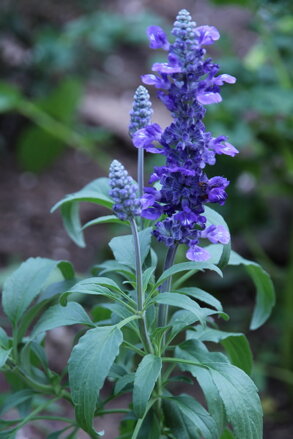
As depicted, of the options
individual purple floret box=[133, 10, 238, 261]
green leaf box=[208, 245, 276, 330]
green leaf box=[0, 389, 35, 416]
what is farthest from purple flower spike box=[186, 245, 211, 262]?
green leaf box=[0, 389, 35, 416]

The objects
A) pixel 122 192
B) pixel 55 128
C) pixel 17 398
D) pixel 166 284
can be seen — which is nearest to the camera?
pixel 122 192

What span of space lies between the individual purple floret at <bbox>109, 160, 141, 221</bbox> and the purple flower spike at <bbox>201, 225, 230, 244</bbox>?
0.16 meters

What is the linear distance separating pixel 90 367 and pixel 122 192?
301mm

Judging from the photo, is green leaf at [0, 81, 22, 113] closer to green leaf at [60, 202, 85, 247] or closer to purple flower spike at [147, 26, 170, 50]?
green leaf at [60, 202, 85, 247]

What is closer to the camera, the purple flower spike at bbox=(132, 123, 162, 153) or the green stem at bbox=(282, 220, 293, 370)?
the purple flower spike at bbox=(132, 123, 162, 153)

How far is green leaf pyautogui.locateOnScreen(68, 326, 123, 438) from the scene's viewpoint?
3.69ft

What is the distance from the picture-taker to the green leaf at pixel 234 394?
1.19 m

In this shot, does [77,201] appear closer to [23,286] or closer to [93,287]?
[23,286]

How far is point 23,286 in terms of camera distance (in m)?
1.46

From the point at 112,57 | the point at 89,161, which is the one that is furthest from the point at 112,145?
the point at 112,57

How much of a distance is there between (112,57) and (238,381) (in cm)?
438

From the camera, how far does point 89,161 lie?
4.49m

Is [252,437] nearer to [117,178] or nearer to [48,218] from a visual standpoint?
[117,178]

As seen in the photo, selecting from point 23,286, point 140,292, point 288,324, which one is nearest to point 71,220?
point 23,286
